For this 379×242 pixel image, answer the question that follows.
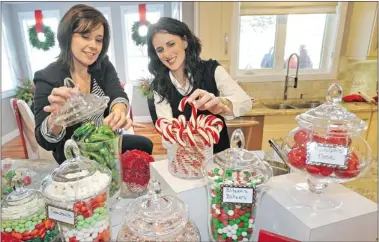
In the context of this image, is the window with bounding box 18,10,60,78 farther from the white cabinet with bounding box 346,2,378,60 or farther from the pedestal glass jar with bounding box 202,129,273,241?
the pedestal glass jar with bounding box 202,129,273,241

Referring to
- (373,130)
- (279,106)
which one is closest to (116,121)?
(279,106)

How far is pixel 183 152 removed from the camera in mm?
782

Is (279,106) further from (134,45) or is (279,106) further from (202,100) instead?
(134,45)

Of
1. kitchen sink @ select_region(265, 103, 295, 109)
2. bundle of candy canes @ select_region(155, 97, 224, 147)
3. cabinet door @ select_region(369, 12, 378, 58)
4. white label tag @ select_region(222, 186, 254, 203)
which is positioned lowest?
kitchen sink @ select_region(265, 103, 295, 109)

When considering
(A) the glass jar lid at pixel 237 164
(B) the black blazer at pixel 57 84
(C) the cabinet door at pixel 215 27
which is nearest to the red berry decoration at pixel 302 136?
(A) the glass jar lid at pixel 237 164

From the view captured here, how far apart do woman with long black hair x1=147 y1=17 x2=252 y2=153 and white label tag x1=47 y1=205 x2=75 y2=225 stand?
63 cm

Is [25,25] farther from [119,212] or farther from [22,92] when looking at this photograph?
[119,212]

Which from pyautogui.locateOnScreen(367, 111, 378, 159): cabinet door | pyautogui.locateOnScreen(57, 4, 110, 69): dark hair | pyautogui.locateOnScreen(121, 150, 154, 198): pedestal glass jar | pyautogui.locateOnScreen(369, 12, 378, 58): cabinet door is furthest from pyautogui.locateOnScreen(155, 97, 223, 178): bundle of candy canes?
pyautogui.locateOnScreen(369, 12, 378, 58): cabinet door

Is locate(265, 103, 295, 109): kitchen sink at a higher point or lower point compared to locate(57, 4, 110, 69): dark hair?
lower

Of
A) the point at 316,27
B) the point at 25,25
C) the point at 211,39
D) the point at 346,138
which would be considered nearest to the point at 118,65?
the point at 25,25

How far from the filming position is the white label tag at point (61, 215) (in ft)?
1.92

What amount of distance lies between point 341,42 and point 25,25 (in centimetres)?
447

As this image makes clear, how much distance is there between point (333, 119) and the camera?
2.14 feet

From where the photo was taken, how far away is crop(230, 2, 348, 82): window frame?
259 centimetres
